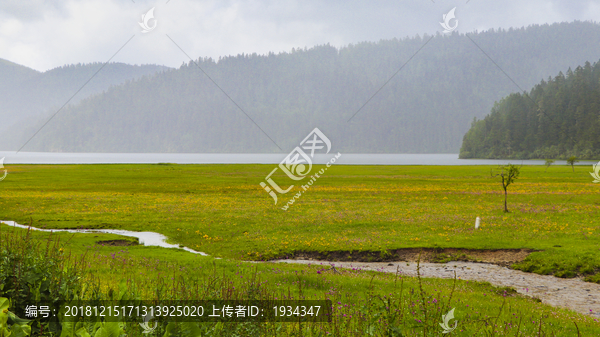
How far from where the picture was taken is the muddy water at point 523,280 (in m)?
16.7

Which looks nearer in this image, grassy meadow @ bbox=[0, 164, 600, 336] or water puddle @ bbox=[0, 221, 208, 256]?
grassy meadow @ bbox=[0, 164, 600, 336]

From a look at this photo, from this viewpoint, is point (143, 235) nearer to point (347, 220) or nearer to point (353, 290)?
point (347, 220)

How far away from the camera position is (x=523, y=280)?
2022cm

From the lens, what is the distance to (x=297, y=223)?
34.5 meters

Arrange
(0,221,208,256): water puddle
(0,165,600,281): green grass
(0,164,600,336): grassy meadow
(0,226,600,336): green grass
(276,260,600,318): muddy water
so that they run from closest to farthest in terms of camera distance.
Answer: (0,226,600,336): green grass → (0,164,600,336): grassy meadow → (276,260,600,318): muddy water → (0,165,600,281): green grass → (0,221,208,256): water puddle

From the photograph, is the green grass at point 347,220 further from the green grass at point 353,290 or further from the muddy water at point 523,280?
the green grass at point 353,290

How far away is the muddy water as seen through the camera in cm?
1671

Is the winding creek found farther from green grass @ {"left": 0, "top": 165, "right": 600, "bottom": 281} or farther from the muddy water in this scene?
green grass @ {"left": 0, "top": 165, "right": 600, "bottom": 281}

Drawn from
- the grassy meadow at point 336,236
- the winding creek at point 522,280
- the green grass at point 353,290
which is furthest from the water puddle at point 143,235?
the winding creek at point 522,280

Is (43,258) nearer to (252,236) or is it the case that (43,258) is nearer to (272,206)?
(252,236)

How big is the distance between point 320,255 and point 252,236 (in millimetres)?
6894

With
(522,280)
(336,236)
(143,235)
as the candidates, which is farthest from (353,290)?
(143,235)

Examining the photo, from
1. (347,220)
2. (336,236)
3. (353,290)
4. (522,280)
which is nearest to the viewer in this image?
(353,290)

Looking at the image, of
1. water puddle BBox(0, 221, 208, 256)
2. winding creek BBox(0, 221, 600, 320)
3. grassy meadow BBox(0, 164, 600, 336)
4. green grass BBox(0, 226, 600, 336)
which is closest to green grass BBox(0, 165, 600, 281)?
grassy meadow BBox(0, 164, 600, 336)
